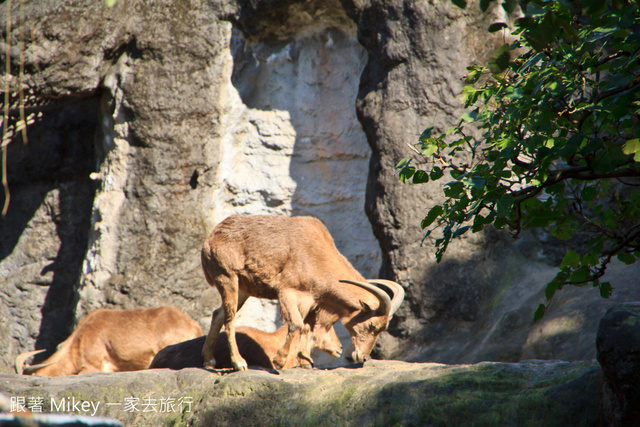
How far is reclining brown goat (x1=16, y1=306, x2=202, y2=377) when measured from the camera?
786 cm

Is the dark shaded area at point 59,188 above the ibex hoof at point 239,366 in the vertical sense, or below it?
above

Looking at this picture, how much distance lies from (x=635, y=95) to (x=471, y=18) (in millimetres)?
5712

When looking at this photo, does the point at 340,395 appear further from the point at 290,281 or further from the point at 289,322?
the point at 290,281

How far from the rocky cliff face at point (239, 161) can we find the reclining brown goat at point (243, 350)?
1.83 metres

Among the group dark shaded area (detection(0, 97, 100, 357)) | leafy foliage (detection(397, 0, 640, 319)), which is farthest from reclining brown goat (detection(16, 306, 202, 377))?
leafy foliage (detection(397, 0, 640, 319))

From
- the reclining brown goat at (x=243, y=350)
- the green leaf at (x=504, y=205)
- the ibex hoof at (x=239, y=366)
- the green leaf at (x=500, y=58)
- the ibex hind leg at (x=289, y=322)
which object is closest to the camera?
the green leaf at (x=504, y=205)

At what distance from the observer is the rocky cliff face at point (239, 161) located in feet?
26.2

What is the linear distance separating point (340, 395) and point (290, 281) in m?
1.78

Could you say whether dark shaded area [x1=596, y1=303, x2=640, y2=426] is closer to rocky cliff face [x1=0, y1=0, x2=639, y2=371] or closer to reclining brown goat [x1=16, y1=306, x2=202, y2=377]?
rocky cliff face [x1=0, y1=0, x2=639, y2=371]

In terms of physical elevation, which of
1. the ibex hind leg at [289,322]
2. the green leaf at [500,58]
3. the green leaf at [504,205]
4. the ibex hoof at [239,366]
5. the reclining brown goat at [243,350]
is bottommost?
the reclining brown goat at [243,350]

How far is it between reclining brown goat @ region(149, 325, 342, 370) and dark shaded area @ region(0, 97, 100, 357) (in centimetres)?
452

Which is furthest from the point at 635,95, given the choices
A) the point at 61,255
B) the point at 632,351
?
the point at 61,255

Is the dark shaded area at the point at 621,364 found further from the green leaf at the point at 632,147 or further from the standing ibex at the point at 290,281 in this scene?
the standing ibex at the point at 290,281

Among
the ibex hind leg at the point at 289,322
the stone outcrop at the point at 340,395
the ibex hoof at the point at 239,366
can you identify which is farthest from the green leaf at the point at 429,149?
the ibex hoof at the point at 239,366
